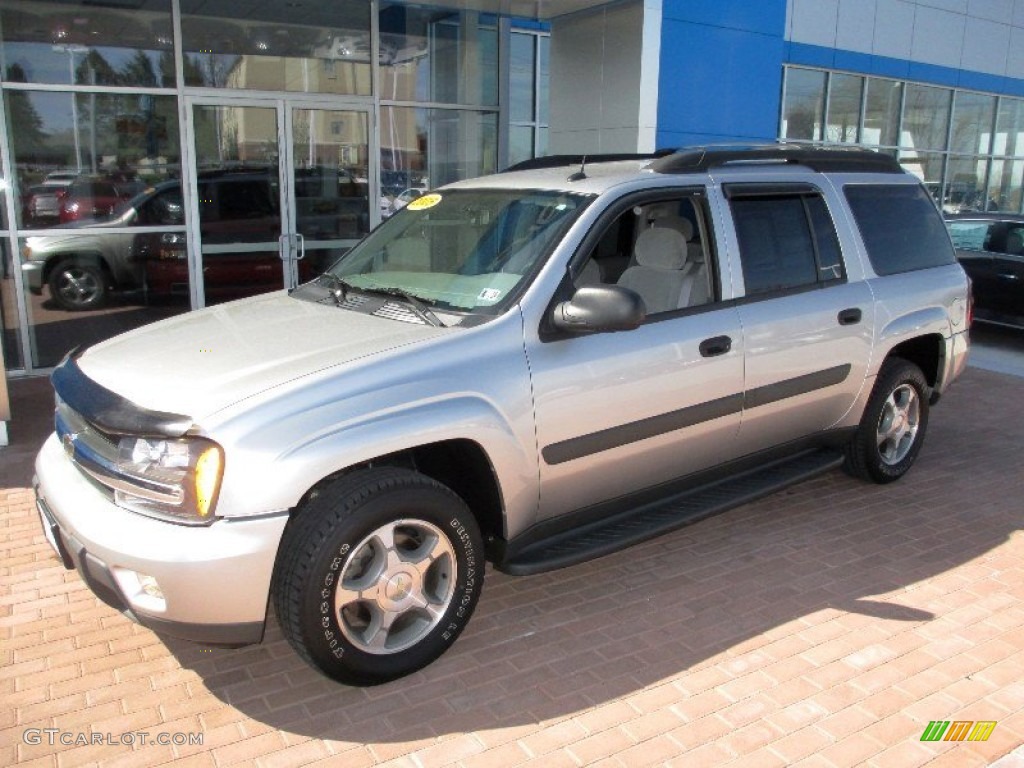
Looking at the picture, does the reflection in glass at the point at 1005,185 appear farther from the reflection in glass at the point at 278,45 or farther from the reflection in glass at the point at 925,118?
the reflection in glass at the point at 278,45

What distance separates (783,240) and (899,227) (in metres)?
1.21

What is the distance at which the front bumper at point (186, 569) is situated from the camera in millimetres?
2857

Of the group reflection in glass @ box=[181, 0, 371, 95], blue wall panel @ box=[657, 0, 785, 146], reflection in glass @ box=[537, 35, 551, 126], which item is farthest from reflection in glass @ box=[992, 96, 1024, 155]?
reflection in glass @ box=[181, 0, 371, 95]

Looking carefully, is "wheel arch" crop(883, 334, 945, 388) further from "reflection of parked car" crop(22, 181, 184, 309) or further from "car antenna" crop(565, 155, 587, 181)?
"reflection of parked car" crop(22, 181, 184, 309)

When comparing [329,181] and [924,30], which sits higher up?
[924,30]

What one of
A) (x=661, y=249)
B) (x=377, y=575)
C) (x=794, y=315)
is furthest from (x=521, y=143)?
(x=377, y=575)

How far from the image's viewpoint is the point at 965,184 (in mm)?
17906

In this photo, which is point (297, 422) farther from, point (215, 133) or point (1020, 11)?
point (1020, 11)

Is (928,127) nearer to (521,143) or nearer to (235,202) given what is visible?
(521,143)

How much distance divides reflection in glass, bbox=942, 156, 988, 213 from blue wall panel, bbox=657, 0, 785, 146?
9791 mm

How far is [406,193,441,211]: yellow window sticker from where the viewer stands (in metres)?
4.71

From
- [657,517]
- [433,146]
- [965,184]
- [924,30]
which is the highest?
[924,30]

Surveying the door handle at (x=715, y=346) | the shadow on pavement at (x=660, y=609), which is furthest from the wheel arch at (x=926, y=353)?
the door handle at (x=715, y=346)

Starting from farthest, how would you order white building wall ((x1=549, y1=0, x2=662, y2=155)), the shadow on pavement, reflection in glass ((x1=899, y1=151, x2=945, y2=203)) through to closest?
reflection in glass ((x1=899, y1=151, x2=945, y2=203)) → white building wall ((x1=549, y1=0, x2=662, y2=155)) → the shadow on pavement
